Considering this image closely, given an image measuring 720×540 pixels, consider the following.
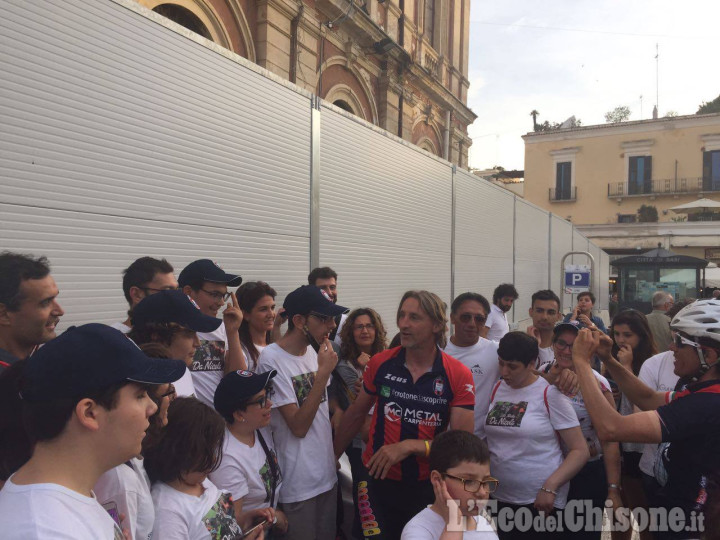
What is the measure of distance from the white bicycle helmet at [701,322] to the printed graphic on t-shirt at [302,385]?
1.93 m

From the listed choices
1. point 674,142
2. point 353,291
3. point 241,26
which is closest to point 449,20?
point 241,26

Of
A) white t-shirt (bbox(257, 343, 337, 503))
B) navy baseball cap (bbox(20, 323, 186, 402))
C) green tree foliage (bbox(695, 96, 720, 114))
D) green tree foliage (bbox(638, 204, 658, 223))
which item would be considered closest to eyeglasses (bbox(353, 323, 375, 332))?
white t-shirt (bbox(257, 343, 337, 503))

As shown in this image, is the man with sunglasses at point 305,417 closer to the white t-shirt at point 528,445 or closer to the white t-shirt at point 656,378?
the white t-shirt at point 528,445

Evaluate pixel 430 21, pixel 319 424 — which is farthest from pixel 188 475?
pixel 430 21

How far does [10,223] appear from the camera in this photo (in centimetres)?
281

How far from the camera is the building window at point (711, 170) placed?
38156mm

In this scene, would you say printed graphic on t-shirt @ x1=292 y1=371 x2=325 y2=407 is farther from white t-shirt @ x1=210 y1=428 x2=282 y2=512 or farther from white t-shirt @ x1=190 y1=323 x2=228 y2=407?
white t-shirt @ x1=190 y1=323 x2=228 y2=407

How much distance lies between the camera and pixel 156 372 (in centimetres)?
150

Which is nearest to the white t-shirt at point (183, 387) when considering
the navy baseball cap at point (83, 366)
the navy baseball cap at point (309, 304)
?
the navy baseball cap at point (309, 304)

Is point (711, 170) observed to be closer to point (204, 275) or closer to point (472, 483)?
point (204, 275)

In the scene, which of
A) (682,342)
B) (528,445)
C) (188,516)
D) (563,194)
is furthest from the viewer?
(563,194)

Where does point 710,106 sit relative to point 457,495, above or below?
above

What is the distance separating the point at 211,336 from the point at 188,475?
56.2 inches

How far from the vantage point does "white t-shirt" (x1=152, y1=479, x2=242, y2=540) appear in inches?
76.7
